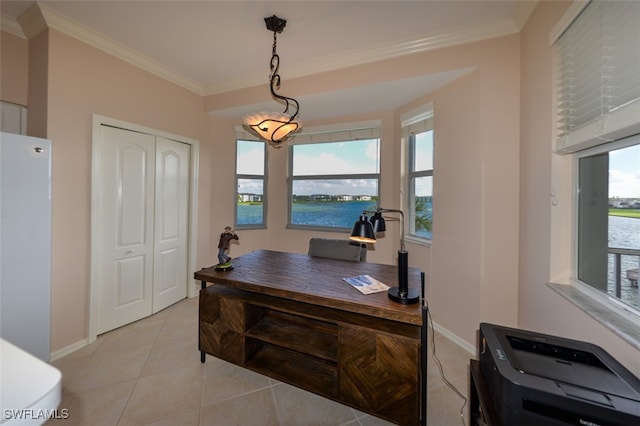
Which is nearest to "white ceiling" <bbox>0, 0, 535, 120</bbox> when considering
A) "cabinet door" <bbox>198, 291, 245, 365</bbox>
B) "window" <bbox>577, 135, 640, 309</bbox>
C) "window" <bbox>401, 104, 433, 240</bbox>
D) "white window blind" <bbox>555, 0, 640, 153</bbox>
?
"window" <bbox>401, 104, 433, 240</bbox>

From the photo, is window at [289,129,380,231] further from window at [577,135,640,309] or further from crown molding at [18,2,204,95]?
window at [577,135,640,309]

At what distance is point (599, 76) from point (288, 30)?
209cm

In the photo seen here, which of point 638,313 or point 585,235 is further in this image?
point 585,235

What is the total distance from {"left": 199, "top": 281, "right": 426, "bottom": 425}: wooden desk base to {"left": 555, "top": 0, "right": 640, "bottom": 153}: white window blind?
1.35 meters

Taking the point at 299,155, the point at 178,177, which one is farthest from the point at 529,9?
the point at 178,177

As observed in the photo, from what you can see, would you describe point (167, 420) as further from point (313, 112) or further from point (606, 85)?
point (313, 112)

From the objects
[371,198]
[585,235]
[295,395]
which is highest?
[371,198]

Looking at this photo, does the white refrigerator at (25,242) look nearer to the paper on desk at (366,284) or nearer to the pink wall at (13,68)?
the pink wall at (13,68)

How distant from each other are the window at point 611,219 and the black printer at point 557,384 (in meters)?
0.47

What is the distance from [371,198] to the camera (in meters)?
3.42

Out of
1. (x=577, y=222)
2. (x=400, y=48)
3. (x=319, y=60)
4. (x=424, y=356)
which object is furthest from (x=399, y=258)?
(x=319, y=60)

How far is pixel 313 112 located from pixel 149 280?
111 inches

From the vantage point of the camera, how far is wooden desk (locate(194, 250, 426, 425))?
4.40 ft

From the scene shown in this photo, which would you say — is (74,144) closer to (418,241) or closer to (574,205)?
(418,241)
